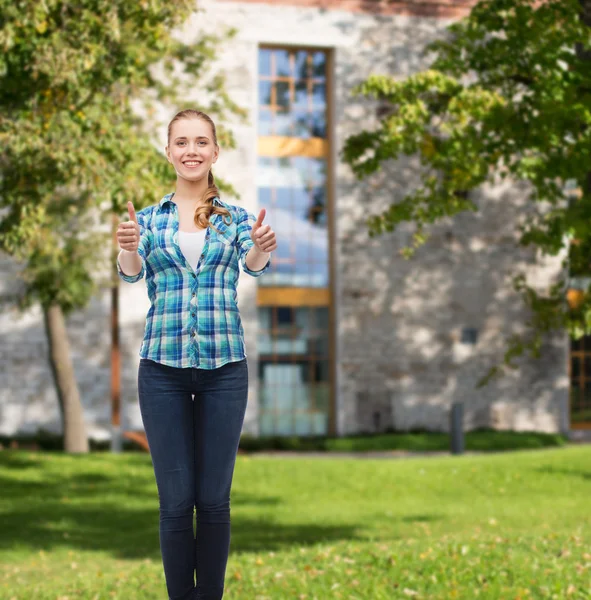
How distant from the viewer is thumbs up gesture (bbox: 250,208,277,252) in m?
3.71

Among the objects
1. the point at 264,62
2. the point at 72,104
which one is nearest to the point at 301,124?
the point at 264,62

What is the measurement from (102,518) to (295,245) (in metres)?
12.9

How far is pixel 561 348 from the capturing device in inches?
1128

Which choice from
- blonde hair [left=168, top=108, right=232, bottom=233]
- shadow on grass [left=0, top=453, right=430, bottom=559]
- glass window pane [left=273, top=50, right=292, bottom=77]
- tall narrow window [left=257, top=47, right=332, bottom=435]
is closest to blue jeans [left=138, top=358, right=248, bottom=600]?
blonde hair [left=168, top=108, right=232, bottom=233]

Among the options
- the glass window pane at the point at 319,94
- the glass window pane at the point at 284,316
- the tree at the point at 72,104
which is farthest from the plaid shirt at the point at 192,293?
the glass window pane at the point at 319,94

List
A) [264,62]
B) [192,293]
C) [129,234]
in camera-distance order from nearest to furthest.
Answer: [129,234] → [192,293] → [264,62]

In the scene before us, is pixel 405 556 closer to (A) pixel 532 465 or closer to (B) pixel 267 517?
(B) pixel 267 517

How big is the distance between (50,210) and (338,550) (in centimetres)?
1181

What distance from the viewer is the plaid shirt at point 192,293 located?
376 cm

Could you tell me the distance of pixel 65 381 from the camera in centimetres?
2145

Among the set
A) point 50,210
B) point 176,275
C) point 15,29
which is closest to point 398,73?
point 50,210

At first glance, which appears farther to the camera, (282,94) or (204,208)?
(282,94)

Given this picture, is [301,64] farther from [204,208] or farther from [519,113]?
[204,208]

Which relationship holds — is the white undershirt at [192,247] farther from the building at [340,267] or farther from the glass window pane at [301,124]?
the glass window pane at [301,124]
